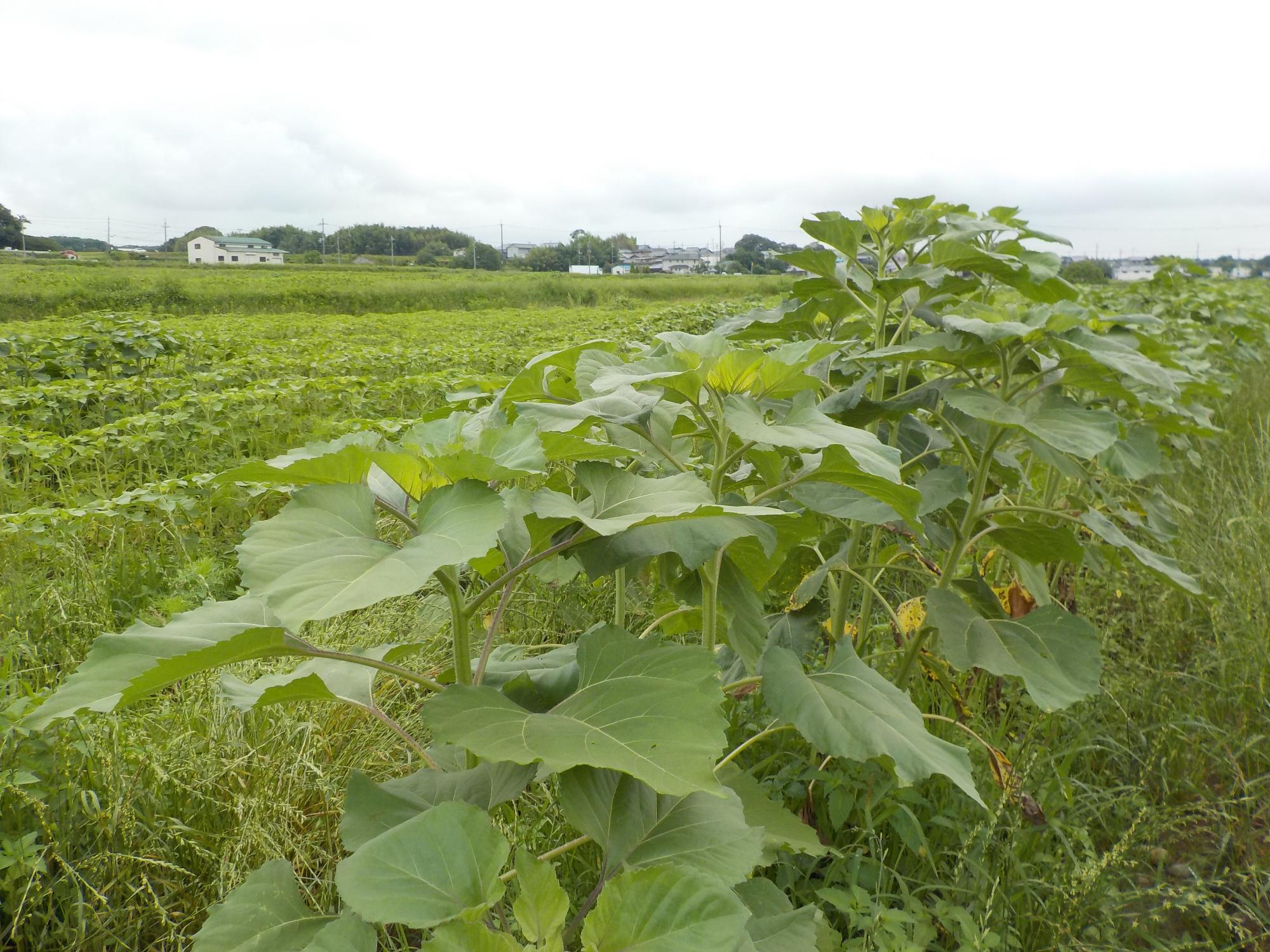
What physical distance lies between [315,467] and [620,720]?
0.40m

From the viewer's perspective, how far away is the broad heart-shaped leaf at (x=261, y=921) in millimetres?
887

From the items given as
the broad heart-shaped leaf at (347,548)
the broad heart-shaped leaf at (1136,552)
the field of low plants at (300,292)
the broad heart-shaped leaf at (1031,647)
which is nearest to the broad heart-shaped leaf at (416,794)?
the broad heart-shaped leaf at (347,548)

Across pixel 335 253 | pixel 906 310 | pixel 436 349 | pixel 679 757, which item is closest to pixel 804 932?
pixel 679 757

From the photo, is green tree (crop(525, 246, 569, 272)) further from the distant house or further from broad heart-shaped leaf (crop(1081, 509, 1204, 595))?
broad heart-shaped leaf (crop(1081, 509, 1204, 595))

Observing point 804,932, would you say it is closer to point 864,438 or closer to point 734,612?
point 734,612

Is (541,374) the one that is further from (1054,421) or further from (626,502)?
(1054,421)

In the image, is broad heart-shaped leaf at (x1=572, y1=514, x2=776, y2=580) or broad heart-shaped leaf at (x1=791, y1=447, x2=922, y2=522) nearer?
broad heart-shaped leaf at (x1=572, y1=514, x2=776, y2=580)

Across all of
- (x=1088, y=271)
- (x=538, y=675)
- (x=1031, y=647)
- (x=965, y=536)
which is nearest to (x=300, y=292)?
(x=965, y=536)

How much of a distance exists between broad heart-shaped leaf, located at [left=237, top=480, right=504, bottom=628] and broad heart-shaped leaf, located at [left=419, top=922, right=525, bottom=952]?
279 millimetres

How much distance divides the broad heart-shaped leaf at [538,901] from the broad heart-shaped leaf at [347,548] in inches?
11.2

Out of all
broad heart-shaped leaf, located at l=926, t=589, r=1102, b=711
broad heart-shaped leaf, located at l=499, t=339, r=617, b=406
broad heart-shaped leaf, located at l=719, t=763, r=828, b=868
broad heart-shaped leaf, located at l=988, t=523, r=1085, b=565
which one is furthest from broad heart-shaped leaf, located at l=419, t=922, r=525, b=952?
broad heart-shaped leaf, located at l=988, t=523, r=1085, b=565

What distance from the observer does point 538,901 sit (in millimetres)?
785

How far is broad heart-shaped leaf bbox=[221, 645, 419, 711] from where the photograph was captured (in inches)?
37.4

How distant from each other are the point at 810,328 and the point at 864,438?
1218mm
